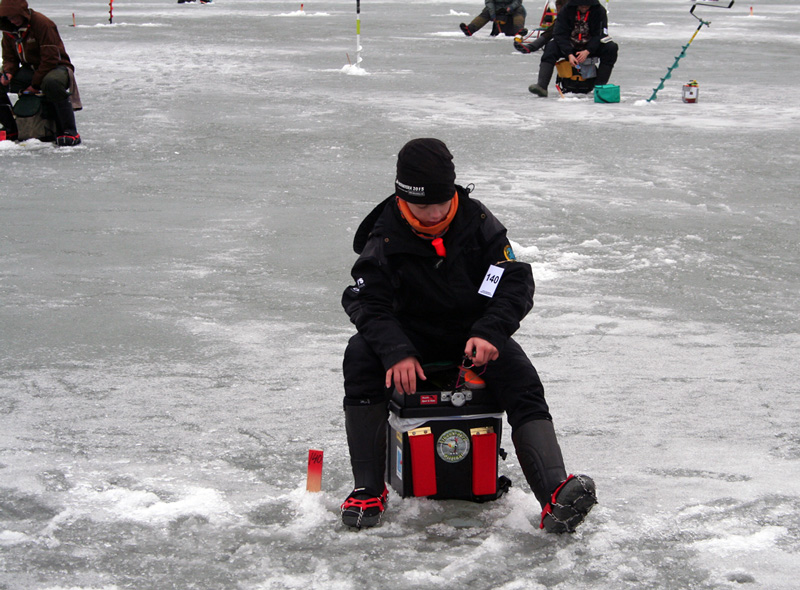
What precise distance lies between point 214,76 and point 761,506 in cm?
1178

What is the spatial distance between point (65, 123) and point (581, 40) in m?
6.14

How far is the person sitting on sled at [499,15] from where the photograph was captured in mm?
19200

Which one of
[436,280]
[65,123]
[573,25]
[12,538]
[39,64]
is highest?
[573,25]

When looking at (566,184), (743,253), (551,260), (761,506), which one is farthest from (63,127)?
(761,506)

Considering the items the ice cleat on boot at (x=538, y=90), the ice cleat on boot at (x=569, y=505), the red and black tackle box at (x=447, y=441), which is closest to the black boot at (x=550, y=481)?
the ice cleat on boot at (x=569, y=505)

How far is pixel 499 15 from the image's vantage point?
19.4 metres

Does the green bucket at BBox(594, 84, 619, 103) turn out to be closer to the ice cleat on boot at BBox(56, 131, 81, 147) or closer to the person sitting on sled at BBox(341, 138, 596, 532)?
the ice cleat on boot at BBox(56, 131, 81, 147)

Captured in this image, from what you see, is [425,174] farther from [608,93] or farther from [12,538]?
[608,93]

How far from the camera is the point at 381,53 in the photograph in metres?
16.3

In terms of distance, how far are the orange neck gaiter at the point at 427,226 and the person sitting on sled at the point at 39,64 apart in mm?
6651

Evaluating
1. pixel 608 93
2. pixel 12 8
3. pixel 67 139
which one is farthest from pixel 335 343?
pixel 608 93

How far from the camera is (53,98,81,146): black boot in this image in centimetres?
879

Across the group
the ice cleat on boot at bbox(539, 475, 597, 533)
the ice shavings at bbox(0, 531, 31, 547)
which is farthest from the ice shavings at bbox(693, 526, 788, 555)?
the ice shavings at bbox(0, 531, 31, 547)

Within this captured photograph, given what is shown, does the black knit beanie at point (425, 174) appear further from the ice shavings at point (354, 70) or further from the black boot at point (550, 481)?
the ice shavings at point (354, 70)
